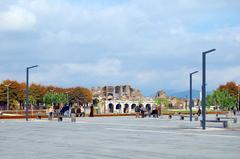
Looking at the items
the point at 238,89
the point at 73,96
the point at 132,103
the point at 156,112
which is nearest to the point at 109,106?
the point at 132,103

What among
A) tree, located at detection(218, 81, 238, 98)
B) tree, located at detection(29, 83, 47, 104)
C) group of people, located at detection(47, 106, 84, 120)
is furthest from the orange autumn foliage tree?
group of people, located at detection(47, 106, 84, 120)

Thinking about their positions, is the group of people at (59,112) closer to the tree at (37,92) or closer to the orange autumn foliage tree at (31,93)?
the orange autumn foliage tree at (31,93)

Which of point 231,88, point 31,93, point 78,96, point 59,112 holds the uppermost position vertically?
point 231,88

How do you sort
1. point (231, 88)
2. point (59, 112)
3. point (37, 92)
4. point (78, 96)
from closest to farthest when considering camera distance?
point (59, 112) < point (37, 92) < point (231, 88) < point (78, 96)

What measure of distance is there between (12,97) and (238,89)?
200 feet

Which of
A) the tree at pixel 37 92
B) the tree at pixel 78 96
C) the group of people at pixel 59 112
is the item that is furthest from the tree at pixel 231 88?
the group of people at pixel 59 112

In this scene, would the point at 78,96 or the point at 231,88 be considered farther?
the point at 78,96

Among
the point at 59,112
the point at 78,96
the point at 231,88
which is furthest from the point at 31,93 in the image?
the point at 59,112

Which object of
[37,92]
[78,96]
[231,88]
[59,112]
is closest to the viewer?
[59,112]

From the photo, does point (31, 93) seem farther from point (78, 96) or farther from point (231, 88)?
point (231, 88)

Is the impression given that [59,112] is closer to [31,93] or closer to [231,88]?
[31,93]

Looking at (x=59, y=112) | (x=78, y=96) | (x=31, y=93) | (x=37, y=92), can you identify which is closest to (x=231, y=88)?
(x=78, y=96)

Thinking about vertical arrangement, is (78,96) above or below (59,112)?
above

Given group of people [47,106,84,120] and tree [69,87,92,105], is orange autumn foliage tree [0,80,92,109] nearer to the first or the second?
tree [69,87,92,105]
